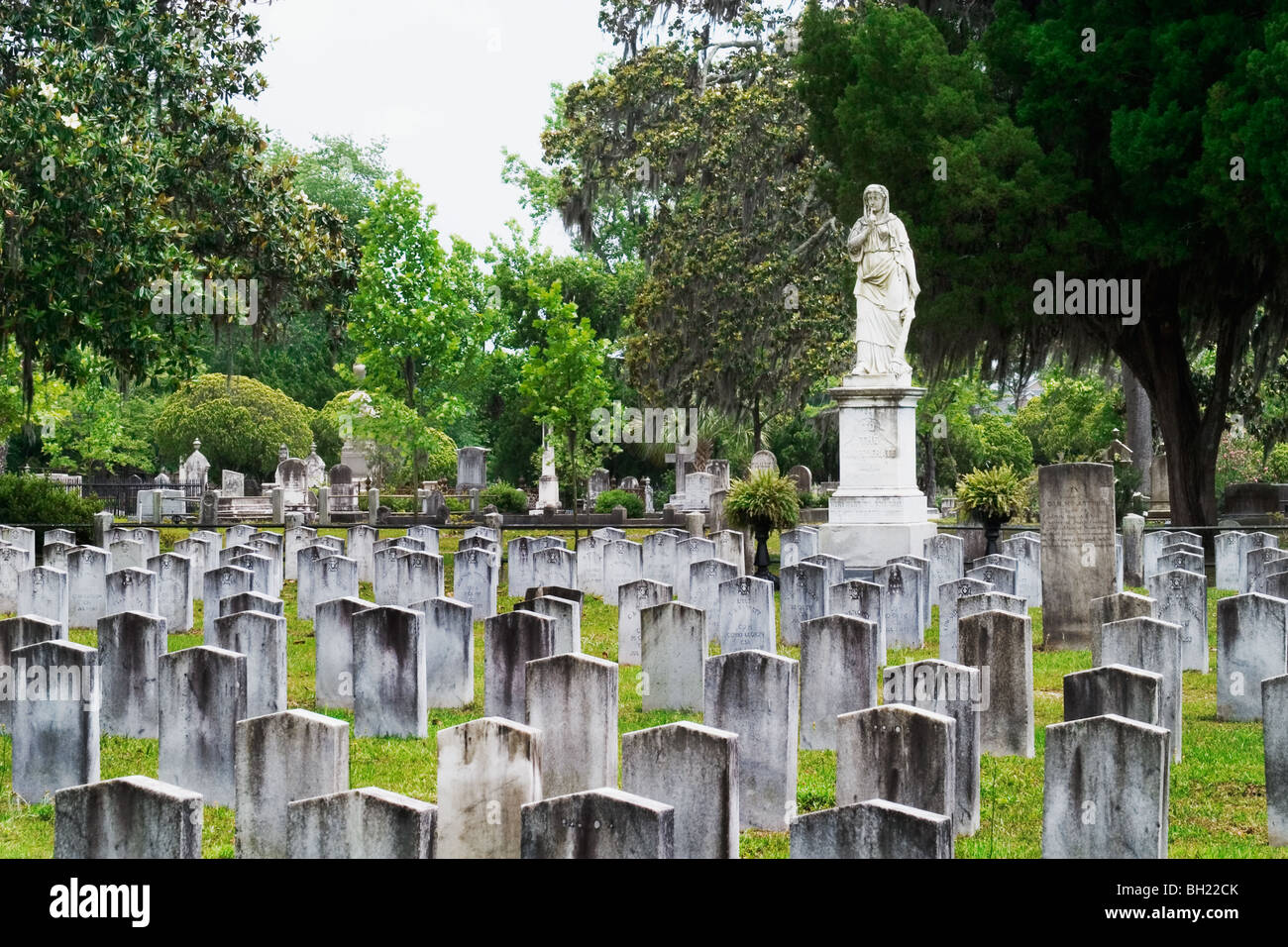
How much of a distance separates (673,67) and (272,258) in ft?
39.8

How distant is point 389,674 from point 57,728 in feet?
7.28

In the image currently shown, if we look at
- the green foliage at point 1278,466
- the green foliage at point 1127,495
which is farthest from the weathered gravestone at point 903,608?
the green foliage at point 1278,466

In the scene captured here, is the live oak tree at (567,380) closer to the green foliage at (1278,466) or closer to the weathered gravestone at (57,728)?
the green foliage at (1278,466)

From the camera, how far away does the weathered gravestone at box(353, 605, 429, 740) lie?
9.65 meters

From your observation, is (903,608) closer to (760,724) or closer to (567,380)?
(760,724)

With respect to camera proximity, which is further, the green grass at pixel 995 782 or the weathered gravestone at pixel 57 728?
the weathered gravestone at pixel 57 728

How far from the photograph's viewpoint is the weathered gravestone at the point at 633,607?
40.4ft

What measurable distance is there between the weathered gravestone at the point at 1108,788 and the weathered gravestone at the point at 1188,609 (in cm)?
628

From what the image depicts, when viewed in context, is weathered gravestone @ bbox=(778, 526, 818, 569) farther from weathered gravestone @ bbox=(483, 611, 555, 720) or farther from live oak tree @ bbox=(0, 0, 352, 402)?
weathered gravestone @ bbox=(483, 611, 555, 720)

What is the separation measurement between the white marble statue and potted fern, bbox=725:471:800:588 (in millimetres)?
2315

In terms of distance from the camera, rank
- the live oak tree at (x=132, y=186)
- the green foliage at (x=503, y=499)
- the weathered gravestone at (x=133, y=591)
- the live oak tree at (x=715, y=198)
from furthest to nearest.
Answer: the green foliage at (x=503, y=499), the live oak tree at (x=715, y=198), the live oak tree at (x=132, y=186), the weathered gravestone at (x=133, y=591)

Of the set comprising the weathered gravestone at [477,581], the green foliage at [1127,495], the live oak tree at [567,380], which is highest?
the live oak tree at [567,380]
